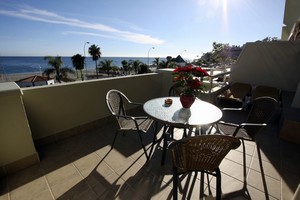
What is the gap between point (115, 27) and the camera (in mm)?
17156

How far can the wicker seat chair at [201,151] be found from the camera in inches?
35.3

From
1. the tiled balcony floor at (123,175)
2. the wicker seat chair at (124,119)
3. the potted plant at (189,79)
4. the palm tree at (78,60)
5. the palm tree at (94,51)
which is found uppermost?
the palm tree at (94,51)

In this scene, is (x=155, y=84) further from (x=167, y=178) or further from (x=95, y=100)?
(x=167, y=178)

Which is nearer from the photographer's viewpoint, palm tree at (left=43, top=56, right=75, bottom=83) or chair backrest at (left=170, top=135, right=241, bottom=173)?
chair backrest at (left=170, top=135, right=241, bottom=173)

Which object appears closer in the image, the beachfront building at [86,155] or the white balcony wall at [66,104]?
the beachfront building at [86,155]

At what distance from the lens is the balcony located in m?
1.51

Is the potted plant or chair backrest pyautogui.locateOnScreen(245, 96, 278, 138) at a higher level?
the potted plant

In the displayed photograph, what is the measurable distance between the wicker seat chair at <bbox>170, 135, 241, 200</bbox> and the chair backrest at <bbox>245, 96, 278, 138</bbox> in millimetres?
901

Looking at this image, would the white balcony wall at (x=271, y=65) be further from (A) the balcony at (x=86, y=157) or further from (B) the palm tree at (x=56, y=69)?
(B) the palm tree at (x=56, y=69)

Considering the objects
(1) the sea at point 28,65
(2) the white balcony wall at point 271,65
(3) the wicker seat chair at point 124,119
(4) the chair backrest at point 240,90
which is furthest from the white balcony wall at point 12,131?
(1) the sea at point 28,65

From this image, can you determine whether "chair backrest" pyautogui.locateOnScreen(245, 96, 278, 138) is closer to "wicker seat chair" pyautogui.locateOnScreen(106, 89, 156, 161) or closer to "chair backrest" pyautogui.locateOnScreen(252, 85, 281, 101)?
"wicker seat chair" pyautogui.locateOnScreen(106, 89, 156, 161)

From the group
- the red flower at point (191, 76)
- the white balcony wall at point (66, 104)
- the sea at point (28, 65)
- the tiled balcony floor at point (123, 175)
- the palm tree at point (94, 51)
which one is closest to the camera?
→ the tiled balcony floor at point (123, 175)

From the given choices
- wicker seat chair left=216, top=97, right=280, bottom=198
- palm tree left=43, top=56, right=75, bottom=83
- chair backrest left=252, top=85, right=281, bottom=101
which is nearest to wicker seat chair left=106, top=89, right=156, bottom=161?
wicker seat chair left=216, top=97, right=280, bottom=198

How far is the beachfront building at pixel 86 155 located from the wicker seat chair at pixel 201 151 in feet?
1.84
